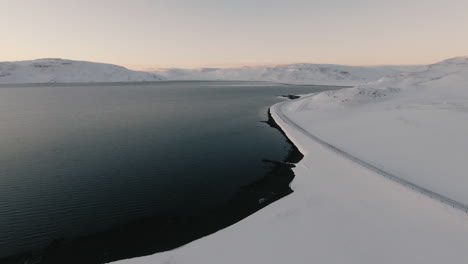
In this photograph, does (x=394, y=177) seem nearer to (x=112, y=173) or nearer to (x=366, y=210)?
(x=366, y=210)

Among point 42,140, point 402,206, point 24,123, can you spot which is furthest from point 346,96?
point 24,123

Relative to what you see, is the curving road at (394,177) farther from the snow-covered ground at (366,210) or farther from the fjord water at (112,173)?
the fjord water at (112,173)

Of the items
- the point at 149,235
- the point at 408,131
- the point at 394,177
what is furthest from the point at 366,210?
the point at 408,131

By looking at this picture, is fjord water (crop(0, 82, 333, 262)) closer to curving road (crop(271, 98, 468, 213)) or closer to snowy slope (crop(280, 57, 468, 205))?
curving road (crop(271, 98, 468, 213))

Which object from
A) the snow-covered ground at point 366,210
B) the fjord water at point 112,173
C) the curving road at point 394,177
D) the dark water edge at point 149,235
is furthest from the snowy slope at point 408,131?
the dark water edge at point 149,235

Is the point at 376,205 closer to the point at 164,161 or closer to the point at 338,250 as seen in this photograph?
the point at 338,250

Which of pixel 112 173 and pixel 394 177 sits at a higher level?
pixel 394 177

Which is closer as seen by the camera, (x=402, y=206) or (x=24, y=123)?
(x=402, y=206)
